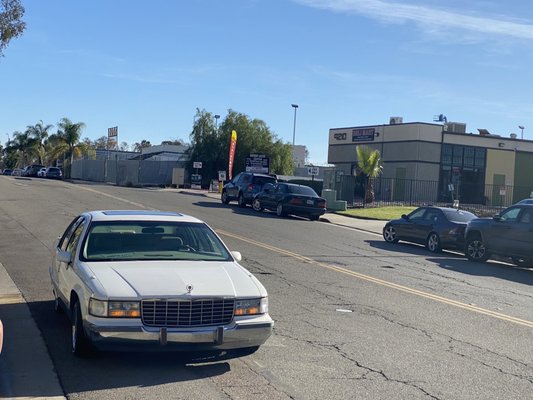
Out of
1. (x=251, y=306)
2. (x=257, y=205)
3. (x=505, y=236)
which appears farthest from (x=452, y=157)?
(x=251, y=306)

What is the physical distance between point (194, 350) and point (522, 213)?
508 inches

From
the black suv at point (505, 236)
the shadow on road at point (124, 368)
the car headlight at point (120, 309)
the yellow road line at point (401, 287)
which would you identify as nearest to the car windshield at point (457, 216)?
the black suv at point (505, 236)

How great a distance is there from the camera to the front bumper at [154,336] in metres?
5.92

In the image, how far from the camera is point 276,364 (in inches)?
265

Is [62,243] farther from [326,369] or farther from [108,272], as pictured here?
[326,369]

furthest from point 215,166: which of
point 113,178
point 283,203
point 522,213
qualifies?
point 522,213

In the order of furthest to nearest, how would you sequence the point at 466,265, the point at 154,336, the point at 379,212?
the point at 379,212
the point at 466,265
the point at 154,336

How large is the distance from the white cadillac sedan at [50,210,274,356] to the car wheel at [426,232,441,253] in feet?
43.9

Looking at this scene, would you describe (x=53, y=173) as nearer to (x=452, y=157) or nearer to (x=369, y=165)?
(x=452, y=157)

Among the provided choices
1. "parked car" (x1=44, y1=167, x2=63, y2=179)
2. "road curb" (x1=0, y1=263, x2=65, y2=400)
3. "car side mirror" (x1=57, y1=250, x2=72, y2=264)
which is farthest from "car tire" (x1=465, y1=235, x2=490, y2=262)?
"parked car" (x1=44, y1=167, x2=63, y2=179)

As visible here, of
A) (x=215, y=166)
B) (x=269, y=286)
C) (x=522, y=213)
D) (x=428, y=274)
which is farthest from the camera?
(x=215, y=166)

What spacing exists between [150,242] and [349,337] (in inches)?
105

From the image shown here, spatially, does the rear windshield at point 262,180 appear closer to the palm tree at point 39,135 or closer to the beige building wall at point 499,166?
the beige building wall at point 499,166

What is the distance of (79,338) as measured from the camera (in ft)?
21.3
